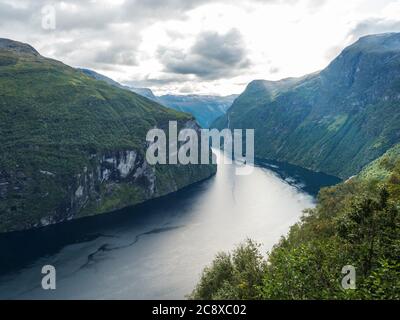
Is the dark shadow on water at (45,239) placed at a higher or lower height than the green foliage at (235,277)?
lower

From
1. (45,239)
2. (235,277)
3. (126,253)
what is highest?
(235,277)

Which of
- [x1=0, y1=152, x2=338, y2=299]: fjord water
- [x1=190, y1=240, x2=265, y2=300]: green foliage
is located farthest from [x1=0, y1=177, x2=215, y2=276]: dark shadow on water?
[x1=190, y1=240, x2=265, y2=300]: green foliage

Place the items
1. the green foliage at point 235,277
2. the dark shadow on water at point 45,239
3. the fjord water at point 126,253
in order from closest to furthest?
1. the green foliage at point 235,277
2. the fjord water at point 126,253
3. the dark shadow on water at point 45,239

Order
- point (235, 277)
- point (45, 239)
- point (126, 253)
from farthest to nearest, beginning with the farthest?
1. point (45, 239)
2. point (126, 253)
3. point (235, 277)

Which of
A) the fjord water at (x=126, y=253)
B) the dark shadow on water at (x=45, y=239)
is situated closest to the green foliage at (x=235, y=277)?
the fjord water at (x=126, y=253)

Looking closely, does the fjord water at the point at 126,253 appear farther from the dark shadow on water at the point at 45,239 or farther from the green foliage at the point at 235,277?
the green foliage at the point at 235,277

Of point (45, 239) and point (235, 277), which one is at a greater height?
point (235, 277)

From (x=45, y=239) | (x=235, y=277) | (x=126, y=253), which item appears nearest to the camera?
(x=235, y=277)

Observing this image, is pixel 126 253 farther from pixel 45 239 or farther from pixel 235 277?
pixel 235 277

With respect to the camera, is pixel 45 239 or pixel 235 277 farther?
pixel 45 239

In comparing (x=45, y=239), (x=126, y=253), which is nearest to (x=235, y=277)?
(x=126, y=253)
